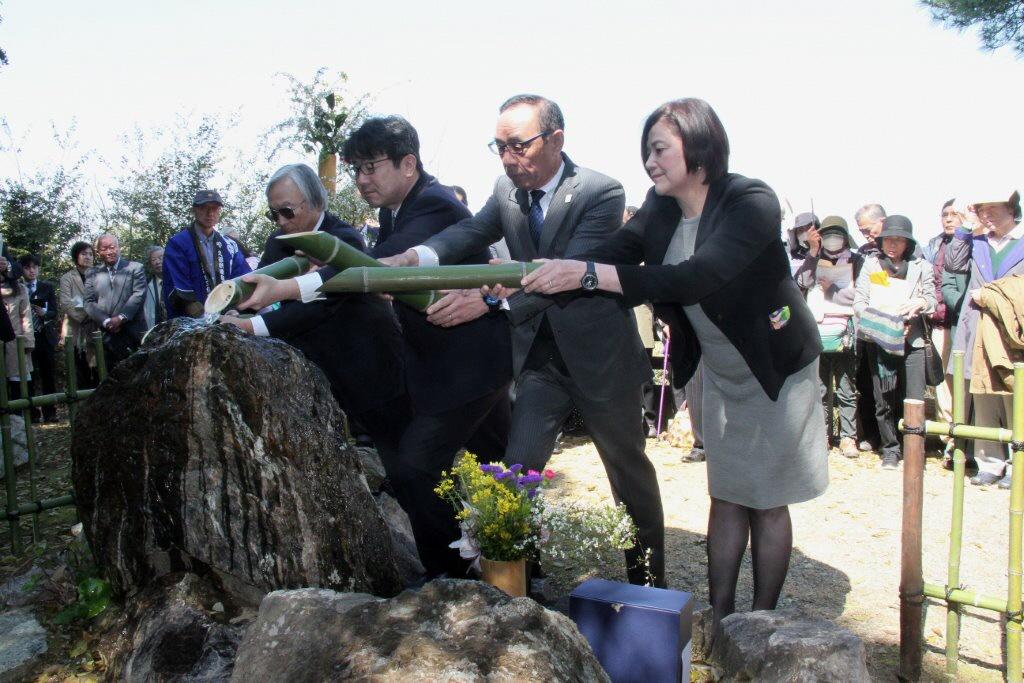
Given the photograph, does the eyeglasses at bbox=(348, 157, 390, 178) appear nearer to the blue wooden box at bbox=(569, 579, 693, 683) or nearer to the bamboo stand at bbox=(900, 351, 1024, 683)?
the blue wooden box at bbox=(569, 579, 693, 683)

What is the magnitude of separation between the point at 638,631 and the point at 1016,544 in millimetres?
1720

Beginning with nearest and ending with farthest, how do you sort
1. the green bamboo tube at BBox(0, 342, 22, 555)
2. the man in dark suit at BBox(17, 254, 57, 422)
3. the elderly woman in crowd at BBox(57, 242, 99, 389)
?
the green bamboo tube at BBox(0, 342, 22, 555), the elderly woman in crowd at BBox(57, 242, 99, 389), the man in dark suit at BBox(17, 254, 57, 422)

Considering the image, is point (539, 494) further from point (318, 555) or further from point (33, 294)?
point (33, 294)

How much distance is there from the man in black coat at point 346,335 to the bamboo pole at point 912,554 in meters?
2.43

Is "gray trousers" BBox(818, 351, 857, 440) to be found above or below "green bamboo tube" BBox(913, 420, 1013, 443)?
below

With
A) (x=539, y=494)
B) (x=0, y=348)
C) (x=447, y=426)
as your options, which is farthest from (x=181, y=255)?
(x=539, y=494)

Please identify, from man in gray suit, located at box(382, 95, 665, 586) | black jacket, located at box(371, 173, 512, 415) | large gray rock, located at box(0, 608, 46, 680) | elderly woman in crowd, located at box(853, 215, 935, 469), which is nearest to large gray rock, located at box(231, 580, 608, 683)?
man in gray suit, located at box(382, 95, 665, 586)

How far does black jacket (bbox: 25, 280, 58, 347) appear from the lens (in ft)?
39.0

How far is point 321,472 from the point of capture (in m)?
3.63

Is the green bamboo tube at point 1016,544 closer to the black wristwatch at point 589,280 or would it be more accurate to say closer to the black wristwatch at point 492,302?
the black wristwatch at point 589,280

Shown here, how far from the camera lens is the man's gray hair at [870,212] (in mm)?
9164

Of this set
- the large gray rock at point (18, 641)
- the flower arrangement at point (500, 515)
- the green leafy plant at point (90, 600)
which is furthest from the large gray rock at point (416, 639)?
the large gray rock at point (18, 641)

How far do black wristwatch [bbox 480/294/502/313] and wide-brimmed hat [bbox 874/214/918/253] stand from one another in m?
5.47

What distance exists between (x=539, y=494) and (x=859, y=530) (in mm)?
3256
